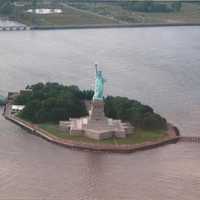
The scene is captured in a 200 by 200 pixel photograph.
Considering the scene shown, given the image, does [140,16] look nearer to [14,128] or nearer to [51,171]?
[14,128]

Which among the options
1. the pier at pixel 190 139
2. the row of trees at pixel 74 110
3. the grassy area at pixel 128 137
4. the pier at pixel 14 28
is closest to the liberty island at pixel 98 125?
the grassy area at pixel 128 137

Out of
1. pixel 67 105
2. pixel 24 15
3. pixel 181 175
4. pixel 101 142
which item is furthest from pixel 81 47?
pixel 181 175

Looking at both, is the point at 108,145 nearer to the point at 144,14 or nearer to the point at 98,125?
the point at 98,125

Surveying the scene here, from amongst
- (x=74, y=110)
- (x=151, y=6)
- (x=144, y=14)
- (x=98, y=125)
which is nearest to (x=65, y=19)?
(x=144, y=14)

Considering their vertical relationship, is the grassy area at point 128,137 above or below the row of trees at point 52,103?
below

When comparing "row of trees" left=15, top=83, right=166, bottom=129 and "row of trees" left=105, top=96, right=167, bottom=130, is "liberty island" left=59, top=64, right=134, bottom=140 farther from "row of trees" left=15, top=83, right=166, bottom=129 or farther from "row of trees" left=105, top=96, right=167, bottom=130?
"row of trees" left=15, top=83, right=166, bottom=129

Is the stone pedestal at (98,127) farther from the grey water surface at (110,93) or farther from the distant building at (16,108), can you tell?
the distant building at (16,108)

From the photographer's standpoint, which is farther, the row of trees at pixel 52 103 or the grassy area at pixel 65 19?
the grassy area at pixel 65 19

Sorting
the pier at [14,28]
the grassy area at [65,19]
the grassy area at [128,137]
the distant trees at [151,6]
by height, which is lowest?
the grassy area at [128,137]
